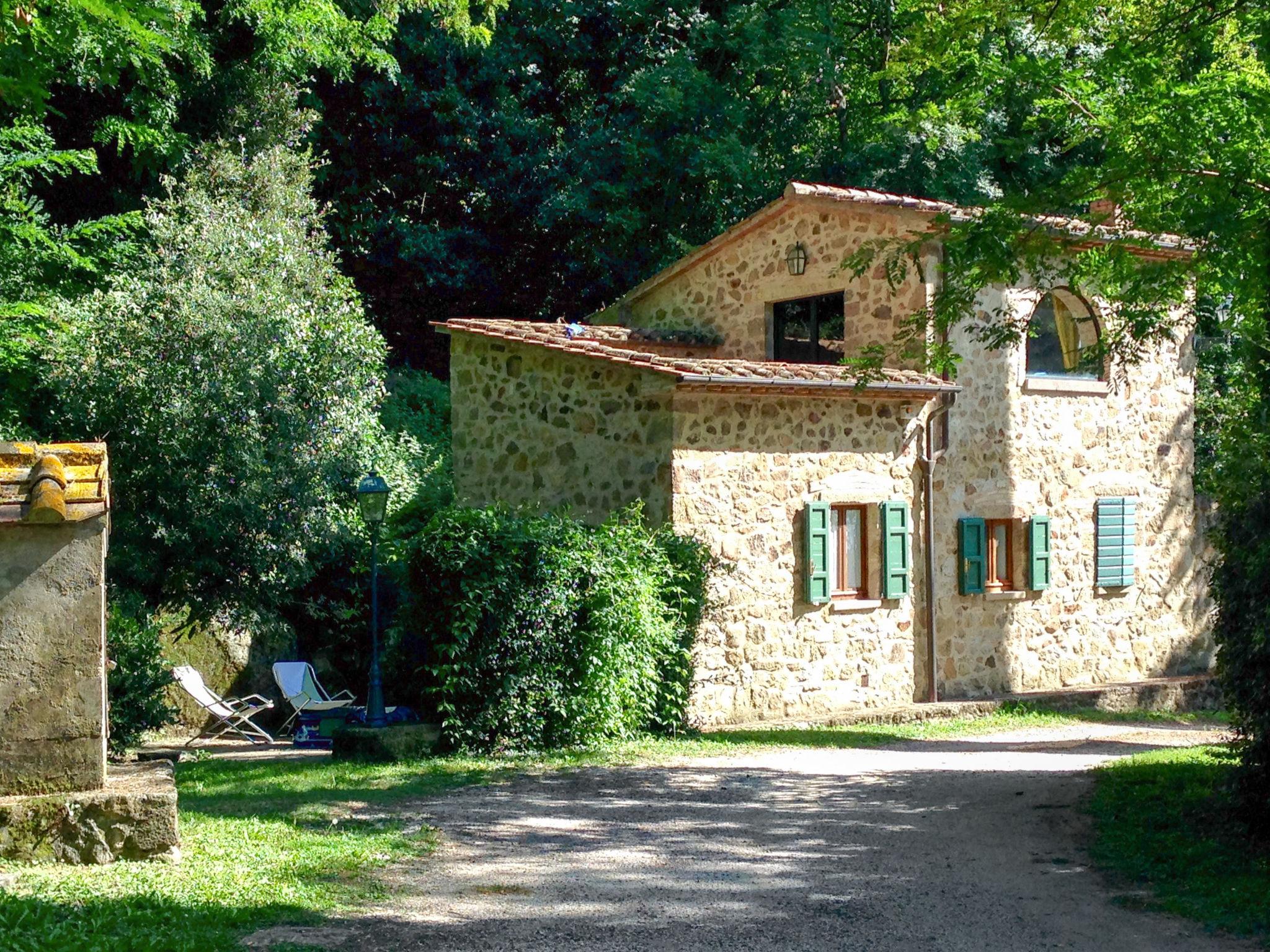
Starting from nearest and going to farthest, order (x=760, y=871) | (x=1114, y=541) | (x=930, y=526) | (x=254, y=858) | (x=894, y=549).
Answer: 1. (x=254, y=858)
2. (x=760, y=871)
3. (x=894, y=549)
4. (x=930, y=526)
5. (x=1114, y=541)

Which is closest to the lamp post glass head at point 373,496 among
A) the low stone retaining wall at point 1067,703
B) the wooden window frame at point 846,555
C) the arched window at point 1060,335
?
the low stone retaining wall at point 1067,703

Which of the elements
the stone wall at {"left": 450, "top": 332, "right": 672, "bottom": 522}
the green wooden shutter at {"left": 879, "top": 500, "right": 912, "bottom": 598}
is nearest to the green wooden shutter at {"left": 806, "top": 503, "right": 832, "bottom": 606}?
the green wooden shutter at {"left": 879, "top": 500, "right": 912, "bottom": 598}

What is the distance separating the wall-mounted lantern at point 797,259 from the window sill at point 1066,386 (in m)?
3.00

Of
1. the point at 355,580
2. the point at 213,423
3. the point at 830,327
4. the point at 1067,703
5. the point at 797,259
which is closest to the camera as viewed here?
the point at 213,423

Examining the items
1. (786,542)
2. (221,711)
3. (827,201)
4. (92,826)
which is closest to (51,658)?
(92,826)

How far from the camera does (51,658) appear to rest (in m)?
6.77

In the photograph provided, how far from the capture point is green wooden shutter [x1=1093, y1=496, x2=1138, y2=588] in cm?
1647

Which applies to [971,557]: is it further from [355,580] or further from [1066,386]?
[355,580]

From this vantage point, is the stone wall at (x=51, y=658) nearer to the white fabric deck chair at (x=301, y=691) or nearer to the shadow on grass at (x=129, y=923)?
the shadow on grass at (x=129, y=923)

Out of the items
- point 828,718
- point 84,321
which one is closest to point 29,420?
point 84,321

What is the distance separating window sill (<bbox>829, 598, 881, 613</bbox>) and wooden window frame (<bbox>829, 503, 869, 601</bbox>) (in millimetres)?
34

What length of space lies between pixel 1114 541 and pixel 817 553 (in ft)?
16.5

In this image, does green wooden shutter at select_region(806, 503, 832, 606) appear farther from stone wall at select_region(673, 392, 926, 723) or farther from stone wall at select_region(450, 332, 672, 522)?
stone wall at select_region(450, 332, 672, 522)

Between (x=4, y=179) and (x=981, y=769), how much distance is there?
1271 cm
